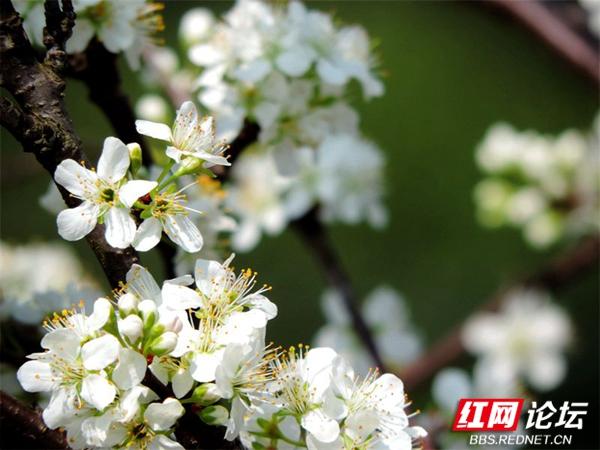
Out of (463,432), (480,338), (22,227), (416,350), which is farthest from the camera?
(22,227)

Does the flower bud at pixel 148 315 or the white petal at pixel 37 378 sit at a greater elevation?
the flower bud at pixel 148 315

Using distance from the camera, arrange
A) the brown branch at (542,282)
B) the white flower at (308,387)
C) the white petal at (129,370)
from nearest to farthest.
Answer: the white petal at (129,370) → the white flower at (308,387) → the brown branch at (542,282)

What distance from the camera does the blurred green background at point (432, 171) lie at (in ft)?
13.0

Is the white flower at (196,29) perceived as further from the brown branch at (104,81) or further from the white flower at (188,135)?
the white flower at (188,135)

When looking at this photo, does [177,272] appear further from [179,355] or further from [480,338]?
[480,338]

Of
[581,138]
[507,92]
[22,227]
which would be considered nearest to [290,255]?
[22,227]

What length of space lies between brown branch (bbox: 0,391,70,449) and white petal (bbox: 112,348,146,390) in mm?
135

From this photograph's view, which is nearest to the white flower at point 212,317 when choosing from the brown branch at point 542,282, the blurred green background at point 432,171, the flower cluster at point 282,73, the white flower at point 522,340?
the flower cluster at point 282,73

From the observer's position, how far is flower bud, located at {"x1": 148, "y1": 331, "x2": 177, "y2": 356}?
0.86 metres

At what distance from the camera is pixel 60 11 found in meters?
0.98

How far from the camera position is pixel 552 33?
2.24 metres

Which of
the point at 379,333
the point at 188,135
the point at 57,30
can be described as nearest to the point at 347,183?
the point at 379,333

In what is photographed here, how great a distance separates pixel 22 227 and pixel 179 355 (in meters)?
3.11

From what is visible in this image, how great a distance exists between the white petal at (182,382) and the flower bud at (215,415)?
32mm
